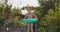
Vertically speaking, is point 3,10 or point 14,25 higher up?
point 3,10

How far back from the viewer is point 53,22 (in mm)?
14695

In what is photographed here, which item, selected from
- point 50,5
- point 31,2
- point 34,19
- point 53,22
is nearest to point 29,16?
point 34,19

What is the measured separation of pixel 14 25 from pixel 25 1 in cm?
540

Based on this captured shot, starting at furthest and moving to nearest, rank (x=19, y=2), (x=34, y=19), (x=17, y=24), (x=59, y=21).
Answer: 1. (x=19, y=2)
2. (x=17, y=24)
3. (x=34, y=19)
4. (x=59, y=21)

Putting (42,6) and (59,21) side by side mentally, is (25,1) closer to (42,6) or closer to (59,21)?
(42,6)

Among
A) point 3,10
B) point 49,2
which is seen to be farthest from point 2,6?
point 49,2

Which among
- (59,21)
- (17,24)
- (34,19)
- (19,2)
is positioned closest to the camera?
(59,21)

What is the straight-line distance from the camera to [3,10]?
18.4m

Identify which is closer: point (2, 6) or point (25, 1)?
point (2, 6)

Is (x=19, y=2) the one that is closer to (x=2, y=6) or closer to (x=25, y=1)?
(x=25, y=1)

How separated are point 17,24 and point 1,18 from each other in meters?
1.40

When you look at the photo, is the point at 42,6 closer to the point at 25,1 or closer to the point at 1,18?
the point at 1,18

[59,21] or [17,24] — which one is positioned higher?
[59,21]

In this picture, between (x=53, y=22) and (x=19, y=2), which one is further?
(x=19, y=2)
